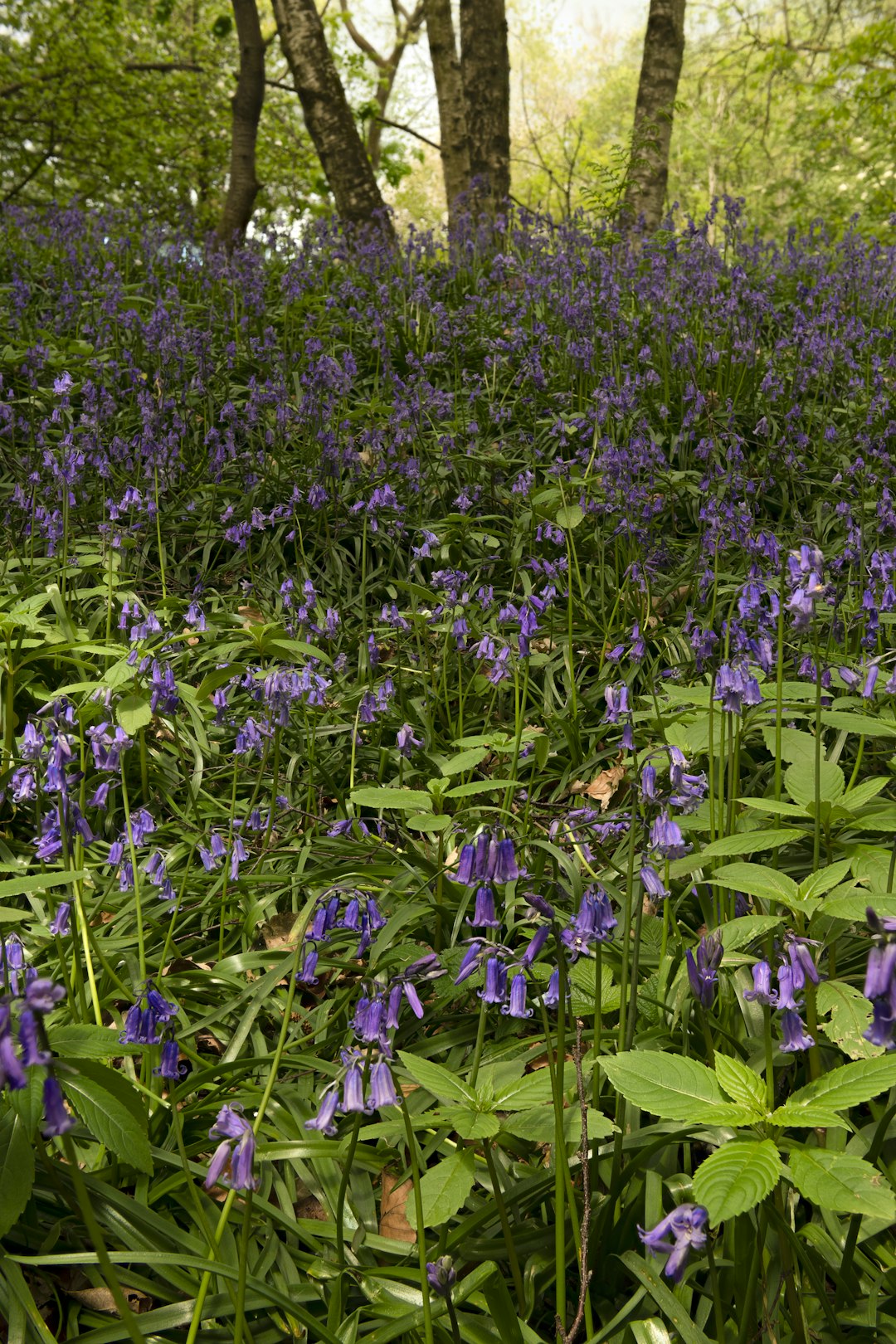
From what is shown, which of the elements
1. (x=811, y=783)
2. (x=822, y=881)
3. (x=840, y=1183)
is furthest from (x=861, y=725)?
(x=840, y=1183)

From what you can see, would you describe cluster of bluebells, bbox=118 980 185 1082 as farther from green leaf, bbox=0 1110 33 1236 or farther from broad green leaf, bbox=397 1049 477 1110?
broad green leaf, bbox=397 1049 477 1110

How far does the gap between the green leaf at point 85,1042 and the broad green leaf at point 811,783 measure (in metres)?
1.30

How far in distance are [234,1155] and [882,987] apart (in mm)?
755

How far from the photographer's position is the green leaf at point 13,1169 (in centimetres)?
119

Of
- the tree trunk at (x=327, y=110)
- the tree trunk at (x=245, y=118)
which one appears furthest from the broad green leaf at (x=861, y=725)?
the tree trunk at (x=245, y=118)

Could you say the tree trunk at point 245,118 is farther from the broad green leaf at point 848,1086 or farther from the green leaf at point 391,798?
the broad green leaf at point 848,1086

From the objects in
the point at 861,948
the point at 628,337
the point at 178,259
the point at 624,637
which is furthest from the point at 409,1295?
the point at 178,259

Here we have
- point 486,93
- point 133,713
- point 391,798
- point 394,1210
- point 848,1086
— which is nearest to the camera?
point 848,1086

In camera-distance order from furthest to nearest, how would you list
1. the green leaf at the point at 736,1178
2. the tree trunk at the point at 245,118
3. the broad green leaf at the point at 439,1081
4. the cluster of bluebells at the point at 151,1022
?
the tree trunk at the point at 245,118 < the cluster of bluebells at the point at 151,1022 < the broad green leaf at the point at 439,1081 < the green leaf at the point at 736,1178

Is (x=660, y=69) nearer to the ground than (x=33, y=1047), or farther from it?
farther from it

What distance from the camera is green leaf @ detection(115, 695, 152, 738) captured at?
1930 millimetres

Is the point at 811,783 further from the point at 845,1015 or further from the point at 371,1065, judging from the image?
the point at 371,1065

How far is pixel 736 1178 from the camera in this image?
3.43 feet

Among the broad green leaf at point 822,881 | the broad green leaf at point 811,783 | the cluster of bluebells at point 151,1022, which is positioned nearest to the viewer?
the broad green leaf at point 822,881
